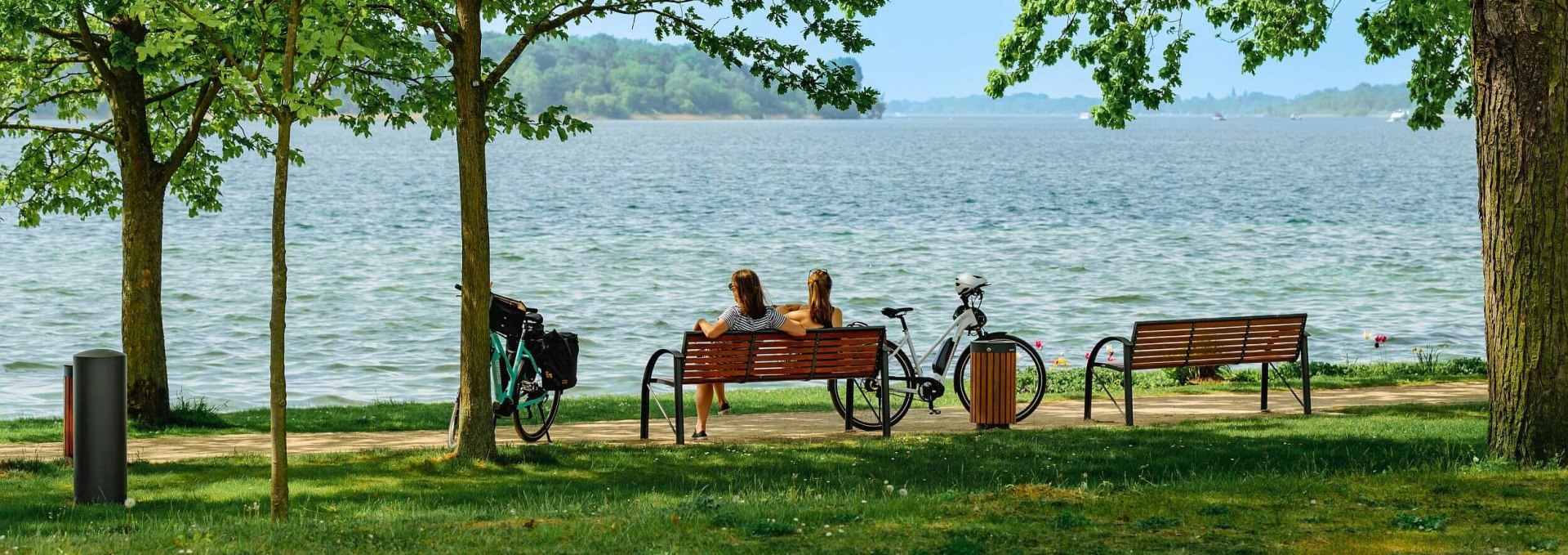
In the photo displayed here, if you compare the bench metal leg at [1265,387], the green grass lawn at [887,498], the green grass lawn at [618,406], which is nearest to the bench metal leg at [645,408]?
the green grass lawn at [887,498]

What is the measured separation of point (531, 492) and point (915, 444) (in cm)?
280

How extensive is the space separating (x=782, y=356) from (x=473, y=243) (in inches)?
98.6

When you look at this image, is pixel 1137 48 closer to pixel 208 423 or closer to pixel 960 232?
→ pixel 208 423

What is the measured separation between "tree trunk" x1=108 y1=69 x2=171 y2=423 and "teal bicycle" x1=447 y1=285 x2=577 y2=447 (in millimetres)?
Result: 3193

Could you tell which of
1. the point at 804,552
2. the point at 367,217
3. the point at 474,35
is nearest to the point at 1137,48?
the point at 474,35

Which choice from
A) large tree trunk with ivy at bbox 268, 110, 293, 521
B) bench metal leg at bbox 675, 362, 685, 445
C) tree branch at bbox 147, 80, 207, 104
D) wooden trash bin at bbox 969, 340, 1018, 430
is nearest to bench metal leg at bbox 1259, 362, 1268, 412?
wooden trash bin at bbox 969, 340, 1018, 430

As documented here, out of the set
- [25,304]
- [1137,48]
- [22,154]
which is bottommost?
[25,304]

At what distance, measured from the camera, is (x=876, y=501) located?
7.73 metres

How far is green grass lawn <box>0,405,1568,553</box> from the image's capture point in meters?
6.60

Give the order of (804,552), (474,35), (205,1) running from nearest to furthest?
(804,552), (205,1), (474,35)

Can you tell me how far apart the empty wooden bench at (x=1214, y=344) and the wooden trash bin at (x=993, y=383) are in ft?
2.33

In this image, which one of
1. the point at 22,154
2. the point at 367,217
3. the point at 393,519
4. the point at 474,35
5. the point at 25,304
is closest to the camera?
the point at 393,519

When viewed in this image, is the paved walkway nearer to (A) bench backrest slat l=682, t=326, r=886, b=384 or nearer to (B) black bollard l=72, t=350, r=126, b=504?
(A) bench backrest slat l=682, t=326, r=886, b=384

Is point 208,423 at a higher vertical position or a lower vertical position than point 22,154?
lower
